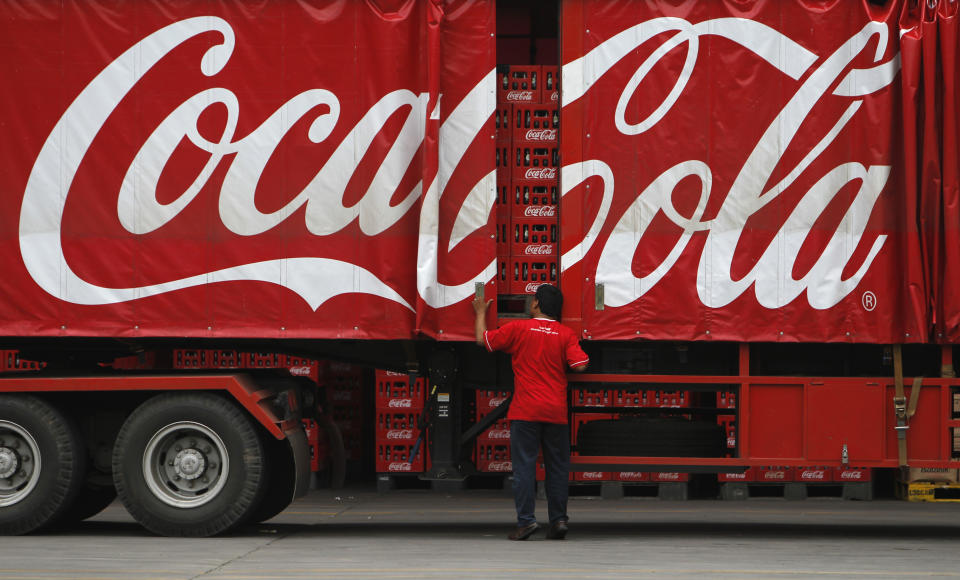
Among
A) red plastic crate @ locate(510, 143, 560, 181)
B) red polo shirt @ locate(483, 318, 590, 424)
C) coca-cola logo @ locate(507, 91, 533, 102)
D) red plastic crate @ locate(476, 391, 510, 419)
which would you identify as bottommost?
red plastic crate @ locate(476, 391, 510, 419)

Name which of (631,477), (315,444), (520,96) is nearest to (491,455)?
(631,477)

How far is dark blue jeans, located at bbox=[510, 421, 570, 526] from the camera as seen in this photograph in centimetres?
895

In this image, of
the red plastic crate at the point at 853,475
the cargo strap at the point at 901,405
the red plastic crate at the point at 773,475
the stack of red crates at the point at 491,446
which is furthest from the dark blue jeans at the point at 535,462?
the red plastic crate at the point at 853,475

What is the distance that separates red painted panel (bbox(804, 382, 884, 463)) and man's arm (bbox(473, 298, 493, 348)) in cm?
230

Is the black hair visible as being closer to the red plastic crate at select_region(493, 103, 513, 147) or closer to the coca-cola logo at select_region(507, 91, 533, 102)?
the red plastic crate at select_region(493, 103, 513, 147)

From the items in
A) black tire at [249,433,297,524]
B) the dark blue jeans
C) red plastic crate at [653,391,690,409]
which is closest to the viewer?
the dark blue jeans

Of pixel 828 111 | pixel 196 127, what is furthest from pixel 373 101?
pixel 828 111

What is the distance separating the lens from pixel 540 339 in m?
8.83

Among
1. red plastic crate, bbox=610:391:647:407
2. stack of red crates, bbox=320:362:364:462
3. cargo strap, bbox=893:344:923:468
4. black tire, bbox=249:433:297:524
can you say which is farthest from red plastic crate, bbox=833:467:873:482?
black tire, bbox=249:433:297:524

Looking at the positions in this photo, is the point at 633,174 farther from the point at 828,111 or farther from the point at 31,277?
the point at 31,277

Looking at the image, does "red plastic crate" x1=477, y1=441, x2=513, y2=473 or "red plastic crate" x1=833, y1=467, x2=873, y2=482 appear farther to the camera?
"red plastic crate" x1=833, y1=467, x2=873, y2=482

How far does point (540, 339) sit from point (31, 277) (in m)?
3.61

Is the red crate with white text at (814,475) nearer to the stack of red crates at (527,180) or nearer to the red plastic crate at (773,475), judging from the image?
the red plastic crate at (773,475)

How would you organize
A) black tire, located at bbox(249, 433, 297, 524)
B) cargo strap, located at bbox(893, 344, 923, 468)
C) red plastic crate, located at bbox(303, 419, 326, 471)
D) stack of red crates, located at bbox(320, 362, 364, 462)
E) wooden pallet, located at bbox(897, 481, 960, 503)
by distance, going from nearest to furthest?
cargo strap, located at bbox(893, 344, 923, 468) → black tire, located at bbox(249, 433, 297, 524) → wooden pallet, located at bbox(897, 481, 960, 503) → red plastic crate, located at bbox(303, 419, 326, 471) → stack of red crates, located at bbox(320, 362, 364, 462)
